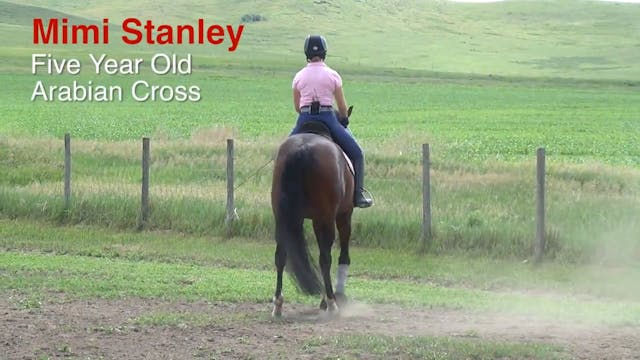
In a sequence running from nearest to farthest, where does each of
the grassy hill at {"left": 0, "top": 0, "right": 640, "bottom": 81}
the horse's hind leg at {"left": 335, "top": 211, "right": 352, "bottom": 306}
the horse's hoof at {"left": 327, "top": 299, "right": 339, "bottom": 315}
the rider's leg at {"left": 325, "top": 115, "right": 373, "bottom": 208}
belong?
the horse's hoof at {"left": 327, "top": 299, "right": 339, "bottom": 315} → the rider's leg at {"left": 325, "top": 115, "right": 373, "bottom": 208} → the horse's hind leg at {"left": 335, "top": 211, "right": 352, "bottom": 306} → the grassy hill at {"left": 0, "top": 0, "right": 640, "bottom": 81}

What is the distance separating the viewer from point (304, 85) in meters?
12.2

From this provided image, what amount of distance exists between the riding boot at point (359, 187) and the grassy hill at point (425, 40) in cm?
9832

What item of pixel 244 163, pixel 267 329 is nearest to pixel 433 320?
pixel 267 329

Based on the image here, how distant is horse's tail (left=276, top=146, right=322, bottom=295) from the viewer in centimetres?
1131

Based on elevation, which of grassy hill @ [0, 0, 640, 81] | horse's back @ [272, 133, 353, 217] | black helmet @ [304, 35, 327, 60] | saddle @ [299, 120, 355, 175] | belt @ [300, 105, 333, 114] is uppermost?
grassy hill @ [0, 0, 640, 81]

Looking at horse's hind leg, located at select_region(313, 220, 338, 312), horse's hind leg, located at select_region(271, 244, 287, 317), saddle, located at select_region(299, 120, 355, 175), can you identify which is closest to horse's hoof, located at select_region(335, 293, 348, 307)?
horse's hind leg, located at select_region(313, 220, 338, 312)

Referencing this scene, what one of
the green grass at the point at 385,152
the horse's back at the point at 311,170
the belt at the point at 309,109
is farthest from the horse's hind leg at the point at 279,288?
the green grass at the point at 385,152

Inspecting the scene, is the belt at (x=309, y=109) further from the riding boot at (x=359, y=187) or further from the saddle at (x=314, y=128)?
the riding boot at (x=359, y=187)

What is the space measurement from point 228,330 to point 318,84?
3001 millimetres

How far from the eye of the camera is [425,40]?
163 metres

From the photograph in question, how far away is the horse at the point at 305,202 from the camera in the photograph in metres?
11.4

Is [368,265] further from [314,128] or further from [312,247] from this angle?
[314,128]

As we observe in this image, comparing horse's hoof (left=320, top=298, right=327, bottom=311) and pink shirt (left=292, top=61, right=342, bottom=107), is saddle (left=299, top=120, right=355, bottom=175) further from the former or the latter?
horse's hoof (left=320, top=298, right=327, bottom=311)

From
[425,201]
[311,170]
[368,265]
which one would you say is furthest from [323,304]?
[425,201]
